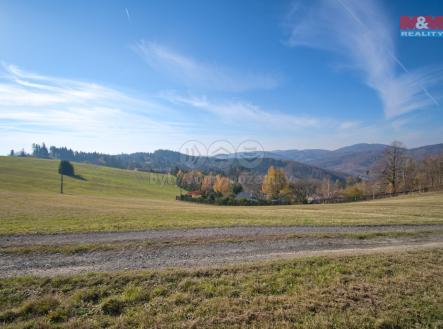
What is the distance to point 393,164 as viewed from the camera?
58.2 metres

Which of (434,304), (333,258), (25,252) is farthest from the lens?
(25,252)

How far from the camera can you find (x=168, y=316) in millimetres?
5145

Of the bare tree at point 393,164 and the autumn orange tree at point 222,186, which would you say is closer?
the bare tree at point 393,164

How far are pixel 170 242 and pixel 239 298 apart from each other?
21.7 ft

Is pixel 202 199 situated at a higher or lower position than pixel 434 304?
lower

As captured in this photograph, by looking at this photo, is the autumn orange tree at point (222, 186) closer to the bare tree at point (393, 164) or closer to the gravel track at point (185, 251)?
the bare tree at point (393, 164)

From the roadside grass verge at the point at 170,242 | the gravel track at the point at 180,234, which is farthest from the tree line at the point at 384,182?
the roadside grass verge at the point at 170,242

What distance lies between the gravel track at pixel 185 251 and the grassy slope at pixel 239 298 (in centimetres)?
133

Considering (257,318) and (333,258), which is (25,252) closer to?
(257,318)

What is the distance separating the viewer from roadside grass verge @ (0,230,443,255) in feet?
34.0

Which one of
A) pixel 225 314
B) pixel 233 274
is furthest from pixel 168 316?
pixel 233 274

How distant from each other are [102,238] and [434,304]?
1298 cm

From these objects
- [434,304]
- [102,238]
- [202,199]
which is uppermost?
[434,304]

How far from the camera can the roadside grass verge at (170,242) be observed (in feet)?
34.0
